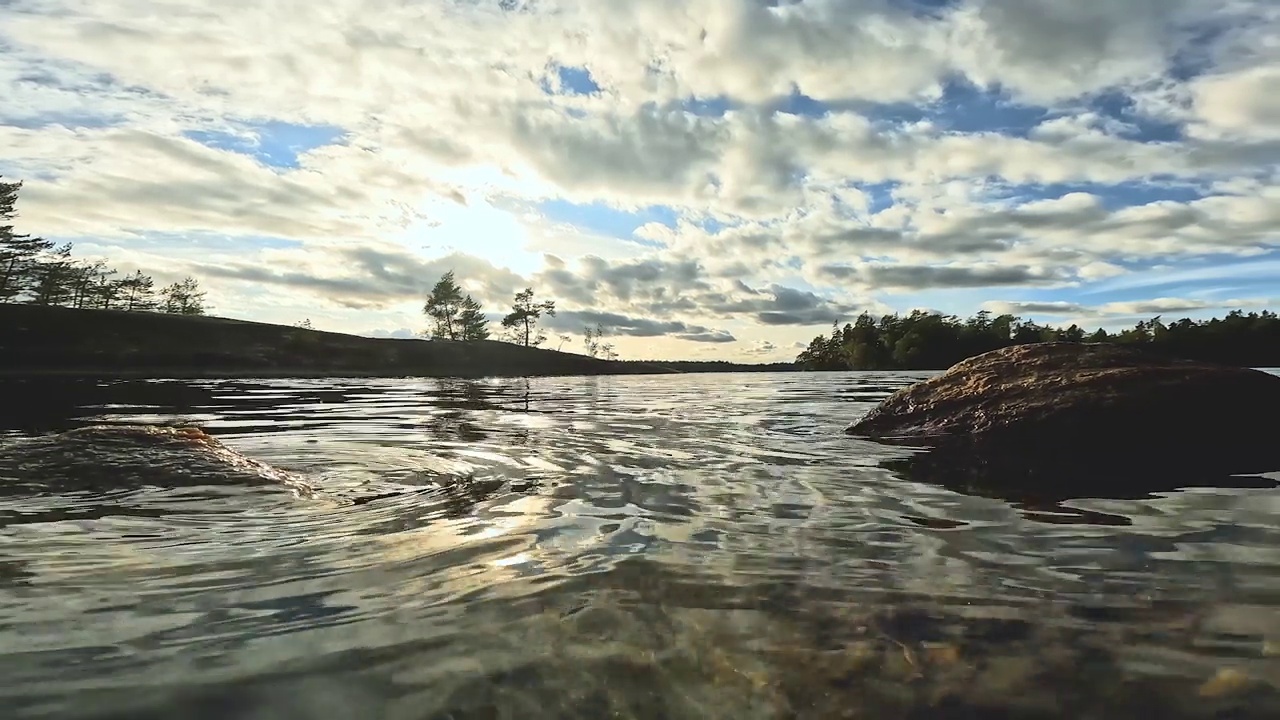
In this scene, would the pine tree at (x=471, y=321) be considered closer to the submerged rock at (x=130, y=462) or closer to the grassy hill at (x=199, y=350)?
the grassy hill at (x=199, y=350)

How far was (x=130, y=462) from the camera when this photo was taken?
586cm

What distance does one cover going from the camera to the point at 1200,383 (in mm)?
8336

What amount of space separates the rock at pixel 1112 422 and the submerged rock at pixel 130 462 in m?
6.73

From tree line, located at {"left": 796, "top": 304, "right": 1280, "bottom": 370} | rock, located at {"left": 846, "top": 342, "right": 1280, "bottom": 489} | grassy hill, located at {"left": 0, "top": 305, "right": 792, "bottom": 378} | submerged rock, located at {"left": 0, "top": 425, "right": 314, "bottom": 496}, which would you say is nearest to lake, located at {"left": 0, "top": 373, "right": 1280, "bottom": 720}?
submerged rock, located at {"left": 0, "top": 425, "right": 314, "bottom": 496}

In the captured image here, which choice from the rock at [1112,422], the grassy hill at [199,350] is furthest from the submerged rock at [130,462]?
the grassy hill at [199,350]

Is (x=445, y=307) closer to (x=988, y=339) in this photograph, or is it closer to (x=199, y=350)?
(x=199, y=350)

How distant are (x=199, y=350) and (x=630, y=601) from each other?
220ft

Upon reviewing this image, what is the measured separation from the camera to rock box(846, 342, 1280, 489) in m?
7.30

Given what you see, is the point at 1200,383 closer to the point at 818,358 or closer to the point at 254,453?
the point at 254,453

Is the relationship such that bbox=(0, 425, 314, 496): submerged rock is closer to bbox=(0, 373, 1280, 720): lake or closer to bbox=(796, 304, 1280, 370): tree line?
bbox=(0, 373, 1280, 720): lake

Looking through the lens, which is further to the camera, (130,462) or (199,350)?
(199,350)

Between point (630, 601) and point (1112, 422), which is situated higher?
point (1112, 422)

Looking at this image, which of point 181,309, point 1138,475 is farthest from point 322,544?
point 181,309

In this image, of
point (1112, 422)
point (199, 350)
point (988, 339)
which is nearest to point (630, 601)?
point (1112, 422)
